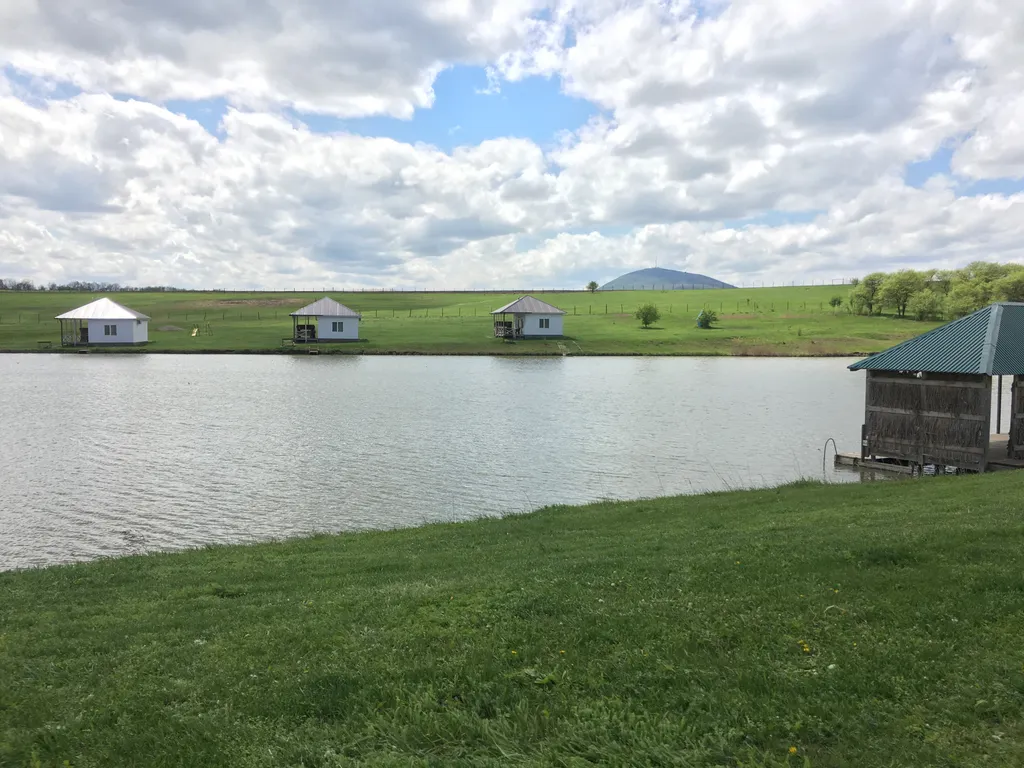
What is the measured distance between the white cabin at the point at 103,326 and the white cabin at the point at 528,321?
40.6 metres

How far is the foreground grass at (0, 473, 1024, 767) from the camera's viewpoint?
5457mm

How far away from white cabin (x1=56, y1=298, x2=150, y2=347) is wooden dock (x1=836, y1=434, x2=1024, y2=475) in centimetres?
8003

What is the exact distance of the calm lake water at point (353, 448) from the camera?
18.5 meters

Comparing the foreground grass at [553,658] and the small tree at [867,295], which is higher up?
the small tree at [867,295]

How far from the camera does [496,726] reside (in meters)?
5.70

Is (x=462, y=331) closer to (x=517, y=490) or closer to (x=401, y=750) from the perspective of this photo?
(x=517, y=490)

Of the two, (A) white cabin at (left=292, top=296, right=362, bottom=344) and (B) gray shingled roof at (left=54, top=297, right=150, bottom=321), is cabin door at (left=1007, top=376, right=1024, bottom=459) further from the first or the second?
(B) gray shingled roof at (left=54, top=297, right=150, bottom=321)

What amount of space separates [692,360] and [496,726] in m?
72.9

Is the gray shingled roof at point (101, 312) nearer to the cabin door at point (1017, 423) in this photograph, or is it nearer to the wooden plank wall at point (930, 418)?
the wooden plank wall at point (930, 418)

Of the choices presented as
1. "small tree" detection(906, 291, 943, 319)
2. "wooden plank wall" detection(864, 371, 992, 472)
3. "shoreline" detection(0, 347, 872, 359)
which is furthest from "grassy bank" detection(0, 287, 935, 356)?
"wooden plank wall" detection(864, 371, 992, 472)

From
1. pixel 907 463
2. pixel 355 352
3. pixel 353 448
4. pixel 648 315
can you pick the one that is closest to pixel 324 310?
pixel 355 352

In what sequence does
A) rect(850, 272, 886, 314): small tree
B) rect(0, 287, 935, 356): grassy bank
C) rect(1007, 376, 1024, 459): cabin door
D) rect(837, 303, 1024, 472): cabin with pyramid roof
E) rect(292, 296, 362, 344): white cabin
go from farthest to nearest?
rect(850, 272, 886, 314): small tree, rect(292, 296, 362, 344): white cabin, rect(0, 287, 935, 356): grassy bank, rect(1007, 376, 1024, 459): cabin door, rect(837, 303, 1024, 472): cabin with pyramid roof

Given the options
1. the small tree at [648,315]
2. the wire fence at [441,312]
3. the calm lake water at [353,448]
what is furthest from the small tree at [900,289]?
the calm lake water at [353,448]

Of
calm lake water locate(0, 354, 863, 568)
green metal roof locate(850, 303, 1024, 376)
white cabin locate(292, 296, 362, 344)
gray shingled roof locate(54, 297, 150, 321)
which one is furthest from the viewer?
white cabin locate(292, 296, 362, 344)
